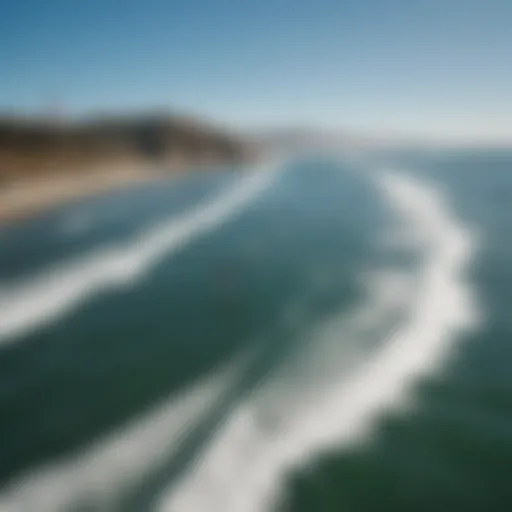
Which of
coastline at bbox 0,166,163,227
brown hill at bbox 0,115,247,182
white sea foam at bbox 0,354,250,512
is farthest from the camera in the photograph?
brown hill at bbox 0,115,247,182

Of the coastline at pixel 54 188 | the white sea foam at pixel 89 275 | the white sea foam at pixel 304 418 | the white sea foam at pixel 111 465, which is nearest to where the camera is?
the white sea foam at pixel 111 465

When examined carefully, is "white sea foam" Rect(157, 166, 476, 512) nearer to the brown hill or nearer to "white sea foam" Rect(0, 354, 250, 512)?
"white sea foam" Rect(0, 354, 250, 512)

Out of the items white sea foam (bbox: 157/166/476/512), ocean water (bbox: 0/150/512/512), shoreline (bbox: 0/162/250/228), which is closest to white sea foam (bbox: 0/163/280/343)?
ocean water (bbox: 0/150/512/512)

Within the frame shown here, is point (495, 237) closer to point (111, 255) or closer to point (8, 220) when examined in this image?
point (111, 255)

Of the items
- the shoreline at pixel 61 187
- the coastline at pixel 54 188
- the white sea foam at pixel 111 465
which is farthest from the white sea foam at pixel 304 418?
the coastline at pixel 54 188

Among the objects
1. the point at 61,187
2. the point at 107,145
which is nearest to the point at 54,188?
the point at 61,187

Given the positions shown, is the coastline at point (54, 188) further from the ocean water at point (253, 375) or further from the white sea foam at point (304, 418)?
the white sea foam at point (304, 418)

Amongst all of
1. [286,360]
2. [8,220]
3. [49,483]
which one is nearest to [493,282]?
[286,360]
